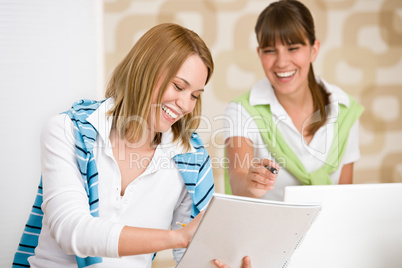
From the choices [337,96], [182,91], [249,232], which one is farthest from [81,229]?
[337,96]

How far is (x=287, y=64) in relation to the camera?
1.83 meters

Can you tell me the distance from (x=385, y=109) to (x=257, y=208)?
2.78m

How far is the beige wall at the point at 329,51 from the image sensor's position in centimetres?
284

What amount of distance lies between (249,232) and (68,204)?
0.43 m

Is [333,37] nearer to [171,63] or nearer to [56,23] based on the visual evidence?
[56,23]

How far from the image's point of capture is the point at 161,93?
1.27 m

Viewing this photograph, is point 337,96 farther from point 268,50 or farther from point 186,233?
point 186,233

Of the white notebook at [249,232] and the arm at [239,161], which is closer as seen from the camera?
the white notebook at [249,232]

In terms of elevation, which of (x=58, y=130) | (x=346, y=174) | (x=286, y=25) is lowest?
(x=346, y=174)

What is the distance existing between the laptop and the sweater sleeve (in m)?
0.43

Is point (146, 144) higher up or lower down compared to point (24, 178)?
higher up

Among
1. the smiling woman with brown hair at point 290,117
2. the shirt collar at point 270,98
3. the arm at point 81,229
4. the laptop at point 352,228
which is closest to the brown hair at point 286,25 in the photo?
the smiling woman with brown hair at point 290,117

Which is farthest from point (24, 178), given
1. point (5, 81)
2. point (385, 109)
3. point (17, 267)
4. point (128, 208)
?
point (385, 109)

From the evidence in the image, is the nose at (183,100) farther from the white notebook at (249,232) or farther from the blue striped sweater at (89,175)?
the white notebook at (249,232)
